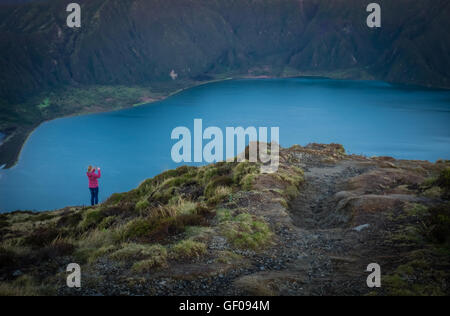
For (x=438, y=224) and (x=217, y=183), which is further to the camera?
(x=217, y=183)

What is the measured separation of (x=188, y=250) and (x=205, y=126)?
88.7 meters

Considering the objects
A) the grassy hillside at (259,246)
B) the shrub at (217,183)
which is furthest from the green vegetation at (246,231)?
the shrub at (217,183)

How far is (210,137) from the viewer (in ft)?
268

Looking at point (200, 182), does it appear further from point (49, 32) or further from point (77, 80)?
point (49, 32)

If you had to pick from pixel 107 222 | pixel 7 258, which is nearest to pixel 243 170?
pixel 107 222

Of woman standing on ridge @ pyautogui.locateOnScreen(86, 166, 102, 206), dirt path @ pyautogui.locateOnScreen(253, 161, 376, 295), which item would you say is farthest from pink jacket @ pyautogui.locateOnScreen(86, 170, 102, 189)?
dirt path @ pyautogui.locateOnScreen(253, 161, 376, 295)

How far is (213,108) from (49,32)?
5124 inches

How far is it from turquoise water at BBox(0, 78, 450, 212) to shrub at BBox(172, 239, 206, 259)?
52.1 m

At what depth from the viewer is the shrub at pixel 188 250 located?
7.69 meters

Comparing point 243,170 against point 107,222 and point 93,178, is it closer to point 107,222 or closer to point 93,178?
point 107,222

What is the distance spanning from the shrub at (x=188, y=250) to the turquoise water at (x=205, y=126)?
5210 centimetres

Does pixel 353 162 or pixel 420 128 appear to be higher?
pixel 420 128

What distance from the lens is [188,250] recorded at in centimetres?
774
